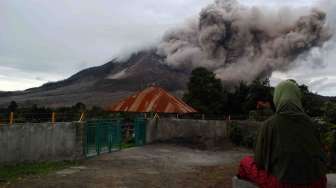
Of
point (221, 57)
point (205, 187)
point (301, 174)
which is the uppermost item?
point (221, 57)

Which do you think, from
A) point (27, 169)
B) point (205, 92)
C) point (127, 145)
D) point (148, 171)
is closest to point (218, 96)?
A: point (205, 92)

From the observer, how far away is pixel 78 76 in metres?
92.3

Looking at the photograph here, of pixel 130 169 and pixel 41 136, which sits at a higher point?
pixel 41 136

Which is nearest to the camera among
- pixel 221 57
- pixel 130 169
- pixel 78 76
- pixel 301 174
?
pixel 301 174

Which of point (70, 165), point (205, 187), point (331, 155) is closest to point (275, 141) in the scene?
point (205, 187)

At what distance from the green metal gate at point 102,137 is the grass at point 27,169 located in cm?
116

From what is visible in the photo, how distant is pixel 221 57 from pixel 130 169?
52.7m

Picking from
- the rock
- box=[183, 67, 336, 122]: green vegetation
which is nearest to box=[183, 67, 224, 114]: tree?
box=[183, 67, 336, 122]: green vegetation

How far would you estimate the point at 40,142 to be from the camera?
10.4 meters

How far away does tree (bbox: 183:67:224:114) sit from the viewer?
32.6 m

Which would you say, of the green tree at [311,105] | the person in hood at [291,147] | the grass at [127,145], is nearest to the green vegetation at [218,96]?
the green tree at [311,105]

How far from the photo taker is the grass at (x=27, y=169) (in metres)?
8.53

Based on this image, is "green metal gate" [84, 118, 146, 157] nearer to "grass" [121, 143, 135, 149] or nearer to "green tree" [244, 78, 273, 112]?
"grass" [121, 143, 135, 149]

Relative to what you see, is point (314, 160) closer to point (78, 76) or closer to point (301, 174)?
point (301, 174)
